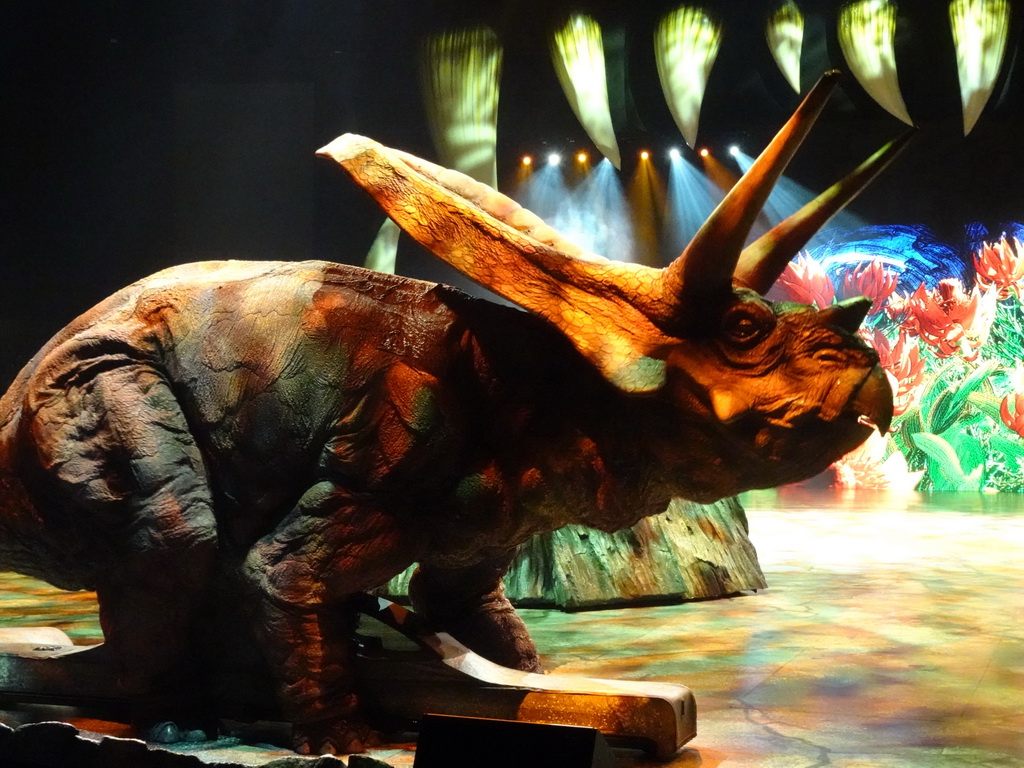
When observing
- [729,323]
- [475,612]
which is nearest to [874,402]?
[729,323]

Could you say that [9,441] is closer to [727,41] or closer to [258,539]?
[258,539]

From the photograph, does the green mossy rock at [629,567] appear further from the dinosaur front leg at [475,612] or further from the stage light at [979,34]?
Result: the stage light at [979,34]

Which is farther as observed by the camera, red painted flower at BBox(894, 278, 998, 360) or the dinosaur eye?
red painted flower at BBox(894, 278, 998, 360)

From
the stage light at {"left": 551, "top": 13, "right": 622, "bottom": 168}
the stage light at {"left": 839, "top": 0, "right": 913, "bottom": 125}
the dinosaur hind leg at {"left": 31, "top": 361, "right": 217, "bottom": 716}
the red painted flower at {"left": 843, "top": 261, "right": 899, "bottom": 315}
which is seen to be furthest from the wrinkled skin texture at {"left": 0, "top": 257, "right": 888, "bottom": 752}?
the red painted flower at {"left": 843, "top": 261, "right": 899, "bottom": 315}

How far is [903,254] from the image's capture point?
1095 cm

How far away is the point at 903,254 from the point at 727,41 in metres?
A: 6.51

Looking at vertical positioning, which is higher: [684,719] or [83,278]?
[83,278]

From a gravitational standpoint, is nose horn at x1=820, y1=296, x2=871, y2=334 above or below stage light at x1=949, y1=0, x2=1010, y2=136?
below

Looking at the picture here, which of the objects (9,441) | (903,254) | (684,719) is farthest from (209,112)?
(903,254)

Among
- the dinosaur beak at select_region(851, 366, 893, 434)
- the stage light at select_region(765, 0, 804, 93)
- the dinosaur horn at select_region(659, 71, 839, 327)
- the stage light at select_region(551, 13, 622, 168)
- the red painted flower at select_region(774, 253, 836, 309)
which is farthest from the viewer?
the red painted flower at select_region(774, 253, 836, 309)

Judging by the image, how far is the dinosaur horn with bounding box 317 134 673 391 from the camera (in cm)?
218

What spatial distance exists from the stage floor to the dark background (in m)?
1.57

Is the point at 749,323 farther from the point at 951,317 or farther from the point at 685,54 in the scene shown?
the point at 951,317

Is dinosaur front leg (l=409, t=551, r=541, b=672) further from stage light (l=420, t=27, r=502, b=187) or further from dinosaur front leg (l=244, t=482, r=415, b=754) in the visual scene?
stage light (l=420, t=27, r=502, b=187)
